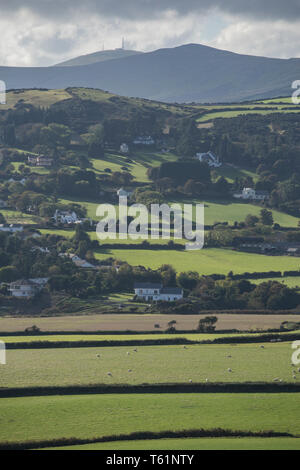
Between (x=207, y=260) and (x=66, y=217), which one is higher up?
(x=66, y=217)

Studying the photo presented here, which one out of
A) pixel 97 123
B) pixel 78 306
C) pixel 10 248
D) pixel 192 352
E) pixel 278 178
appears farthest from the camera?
pixel 97 123

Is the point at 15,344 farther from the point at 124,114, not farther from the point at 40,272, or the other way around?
the point at 124,114

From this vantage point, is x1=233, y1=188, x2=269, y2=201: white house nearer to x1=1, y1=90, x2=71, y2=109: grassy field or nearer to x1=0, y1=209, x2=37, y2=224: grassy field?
x1=0, y1=209, x2=37, y2=224: grassy field

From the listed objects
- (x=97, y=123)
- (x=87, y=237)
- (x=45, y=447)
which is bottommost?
(x=45, y=447)

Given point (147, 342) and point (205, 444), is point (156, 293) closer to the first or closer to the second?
point (147, 342)

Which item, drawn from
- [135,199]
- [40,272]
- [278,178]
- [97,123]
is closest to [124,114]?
[97,123]

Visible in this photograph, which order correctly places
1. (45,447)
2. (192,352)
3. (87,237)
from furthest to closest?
(87,237) → (192,352) → (45,447)

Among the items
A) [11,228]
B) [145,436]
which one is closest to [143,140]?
[11,228]

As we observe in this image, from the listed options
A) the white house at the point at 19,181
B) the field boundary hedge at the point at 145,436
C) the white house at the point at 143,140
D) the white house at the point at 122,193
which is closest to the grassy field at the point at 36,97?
the white house at the point at 143,140
